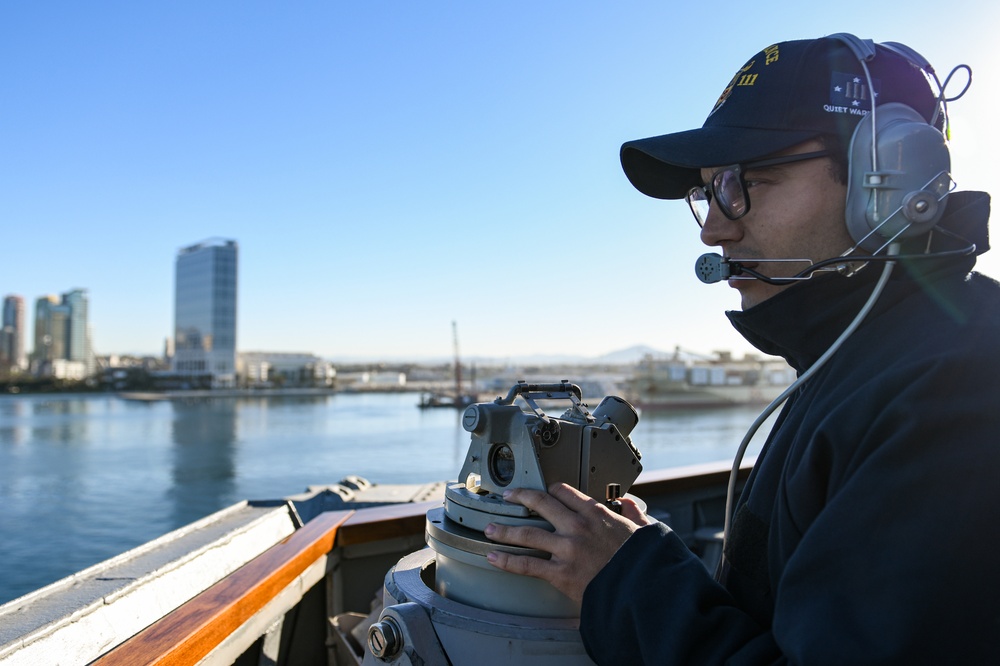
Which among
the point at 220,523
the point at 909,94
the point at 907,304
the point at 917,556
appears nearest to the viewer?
the point at 917,556

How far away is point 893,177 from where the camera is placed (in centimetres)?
71

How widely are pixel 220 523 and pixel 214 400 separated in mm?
65835

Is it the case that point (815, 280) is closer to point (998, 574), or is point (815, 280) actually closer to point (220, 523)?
point (998, 574)

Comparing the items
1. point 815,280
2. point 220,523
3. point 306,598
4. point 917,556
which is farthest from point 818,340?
point 220,523

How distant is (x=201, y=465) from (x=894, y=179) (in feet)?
88.3

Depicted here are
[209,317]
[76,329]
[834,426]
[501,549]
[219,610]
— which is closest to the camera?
[834,426]

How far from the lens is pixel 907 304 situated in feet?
2.24

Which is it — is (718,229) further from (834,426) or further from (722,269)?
(834,426)

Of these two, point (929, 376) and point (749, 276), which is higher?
point (749, 276)

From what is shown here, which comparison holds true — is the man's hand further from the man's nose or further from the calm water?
the calm water

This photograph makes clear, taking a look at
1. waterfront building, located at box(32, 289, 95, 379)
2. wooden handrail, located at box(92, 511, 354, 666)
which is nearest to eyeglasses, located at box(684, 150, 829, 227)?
wooden handrail, located at box(92, 511, 354, 666)

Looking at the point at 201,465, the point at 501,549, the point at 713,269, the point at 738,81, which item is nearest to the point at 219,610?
the point at 501,549

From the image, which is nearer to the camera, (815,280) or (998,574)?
(998,574)

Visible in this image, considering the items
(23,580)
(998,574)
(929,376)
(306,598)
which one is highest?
(929,376)
